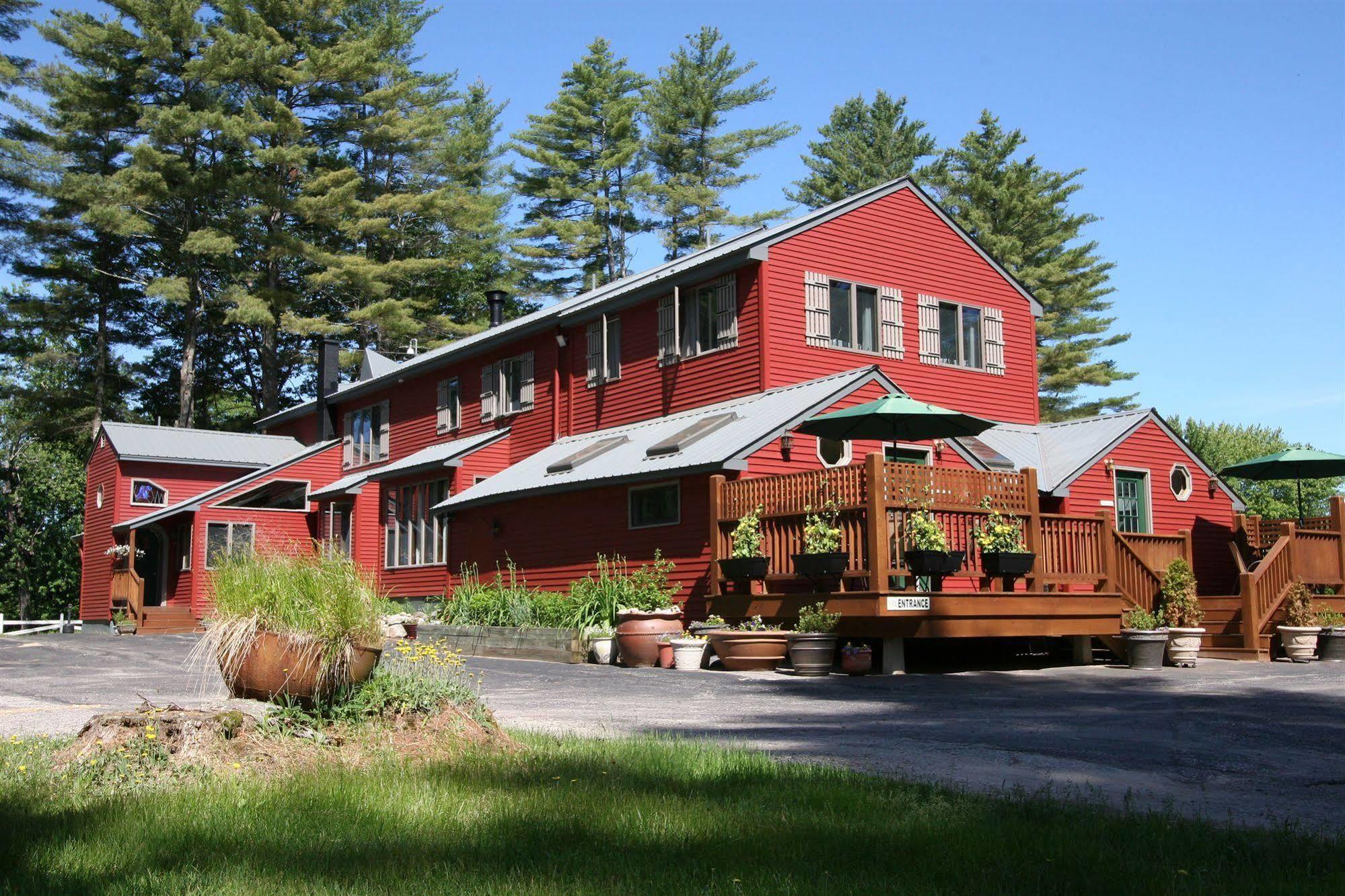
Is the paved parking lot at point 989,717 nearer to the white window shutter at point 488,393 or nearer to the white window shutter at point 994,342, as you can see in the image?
the white window shutter at point 994,342

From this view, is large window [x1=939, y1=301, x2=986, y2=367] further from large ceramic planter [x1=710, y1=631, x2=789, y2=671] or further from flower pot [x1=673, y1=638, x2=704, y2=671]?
large ceramic planter [x1=710, y1=631, x2=789, y2=671]

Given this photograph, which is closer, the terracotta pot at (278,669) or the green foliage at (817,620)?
the terracotta pot at (278,669)

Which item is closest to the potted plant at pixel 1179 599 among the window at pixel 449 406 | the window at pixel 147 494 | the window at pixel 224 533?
the window at pixel 449 406

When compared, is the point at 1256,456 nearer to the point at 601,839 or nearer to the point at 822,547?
the point at 822,547

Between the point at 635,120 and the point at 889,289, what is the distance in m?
28.2

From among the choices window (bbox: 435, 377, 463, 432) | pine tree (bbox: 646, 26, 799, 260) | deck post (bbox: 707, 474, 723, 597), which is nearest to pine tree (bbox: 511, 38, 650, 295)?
pine tree (bbox: 646, 26, 799, 260)

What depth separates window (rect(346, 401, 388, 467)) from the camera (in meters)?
33.2

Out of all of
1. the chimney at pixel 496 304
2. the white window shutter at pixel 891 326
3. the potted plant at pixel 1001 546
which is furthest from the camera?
the chimney at pixel 496 304

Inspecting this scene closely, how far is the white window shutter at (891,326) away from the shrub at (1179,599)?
23.8 ft

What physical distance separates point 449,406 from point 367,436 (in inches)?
192

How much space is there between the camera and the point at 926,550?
47.2ft

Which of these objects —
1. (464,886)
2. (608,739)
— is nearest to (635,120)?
(608,739)

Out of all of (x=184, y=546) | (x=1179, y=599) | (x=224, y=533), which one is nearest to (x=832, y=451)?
(x=1179, y=599)

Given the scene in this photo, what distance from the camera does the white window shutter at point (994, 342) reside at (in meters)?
25.0
